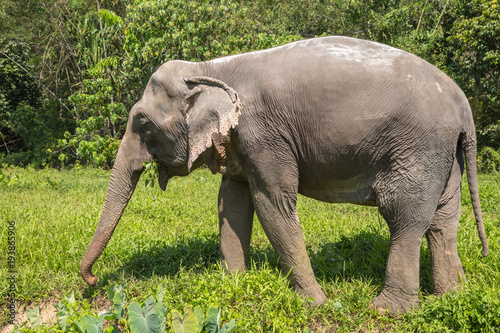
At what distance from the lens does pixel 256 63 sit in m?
3.32

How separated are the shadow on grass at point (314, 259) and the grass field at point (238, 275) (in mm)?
11

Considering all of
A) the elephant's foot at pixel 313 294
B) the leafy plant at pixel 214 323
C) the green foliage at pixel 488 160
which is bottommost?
the green foliage at pixel 488 160

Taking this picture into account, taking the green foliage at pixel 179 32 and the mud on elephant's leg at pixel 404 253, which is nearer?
the mud on elephant's leg at pixel 404 253

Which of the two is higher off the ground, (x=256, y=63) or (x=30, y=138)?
(x=256, y=63)

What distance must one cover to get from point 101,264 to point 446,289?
300cm

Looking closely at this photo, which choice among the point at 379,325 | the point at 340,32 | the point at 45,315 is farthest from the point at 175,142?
the point at 340,32

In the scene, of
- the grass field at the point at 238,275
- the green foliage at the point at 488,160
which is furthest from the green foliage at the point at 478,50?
the grass field at the point at 238,275

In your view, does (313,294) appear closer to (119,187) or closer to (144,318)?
(144,318)

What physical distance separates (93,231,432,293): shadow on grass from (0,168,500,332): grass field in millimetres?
11

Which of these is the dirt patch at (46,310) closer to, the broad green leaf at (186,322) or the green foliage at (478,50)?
the broad green leaf at (186,322)

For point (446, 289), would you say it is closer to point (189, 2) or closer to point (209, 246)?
point (209, 246)

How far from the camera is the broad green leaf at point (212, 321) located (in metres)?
2.77

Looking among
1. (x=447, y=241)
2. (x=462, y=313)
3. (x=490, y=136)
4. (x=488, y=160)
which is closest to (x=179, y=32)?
(x=447, y=241)

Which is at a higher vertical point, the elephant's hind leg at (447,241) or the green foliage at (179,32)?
the green foliage at (179,32)
